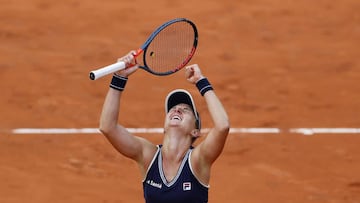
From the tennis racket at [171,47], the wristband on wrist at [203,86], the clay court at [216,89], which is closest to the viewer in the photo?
the wristband on wrist at [203,86]

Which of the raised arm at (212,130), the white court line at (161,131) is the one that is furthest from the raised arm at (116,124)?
the white court line at (161,131)

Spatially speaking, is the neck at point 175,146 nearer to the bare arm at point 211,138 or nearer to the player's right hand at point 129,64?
the bare arm at point 211,138

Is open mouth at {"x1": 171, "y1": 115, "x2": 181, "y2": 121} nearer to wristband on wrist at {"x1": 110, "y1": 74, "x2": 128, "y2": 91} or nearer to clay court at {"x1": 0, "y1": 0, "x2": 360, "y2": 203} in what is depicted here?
wristband on wrist at {"x1": 110, "y1": 74, "x2": 128, "y2": 91}

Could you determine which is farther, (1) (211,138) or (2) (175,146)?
(2) (175,146)

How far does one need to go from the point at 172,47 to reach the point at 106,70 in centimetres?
114

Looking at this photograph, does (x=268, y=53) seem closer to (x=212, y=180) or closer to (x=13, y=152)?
(x=212, y=180)

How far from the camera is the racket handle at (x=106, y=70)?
7.56 m

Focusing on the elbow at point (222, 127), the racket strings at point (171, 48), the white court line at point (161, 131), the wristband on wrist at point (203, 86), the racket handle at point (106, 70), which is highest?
the racket strings at point (171, 48)

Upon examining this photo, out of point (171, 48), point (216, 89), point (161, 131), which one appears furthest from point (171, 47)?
point (216, 89)

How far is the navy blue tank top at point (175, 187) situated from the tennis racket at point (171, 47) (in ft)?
2.92

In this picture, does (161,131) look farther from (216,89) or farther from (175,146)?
(175,146)

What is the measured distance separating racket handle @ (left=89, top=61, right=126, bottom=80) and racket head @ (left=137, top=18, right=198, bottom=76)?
539 millimetres

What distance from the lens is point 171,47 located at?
8.65 metres

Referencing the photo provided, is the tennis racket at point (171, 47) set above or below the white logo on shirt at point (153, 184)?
above
